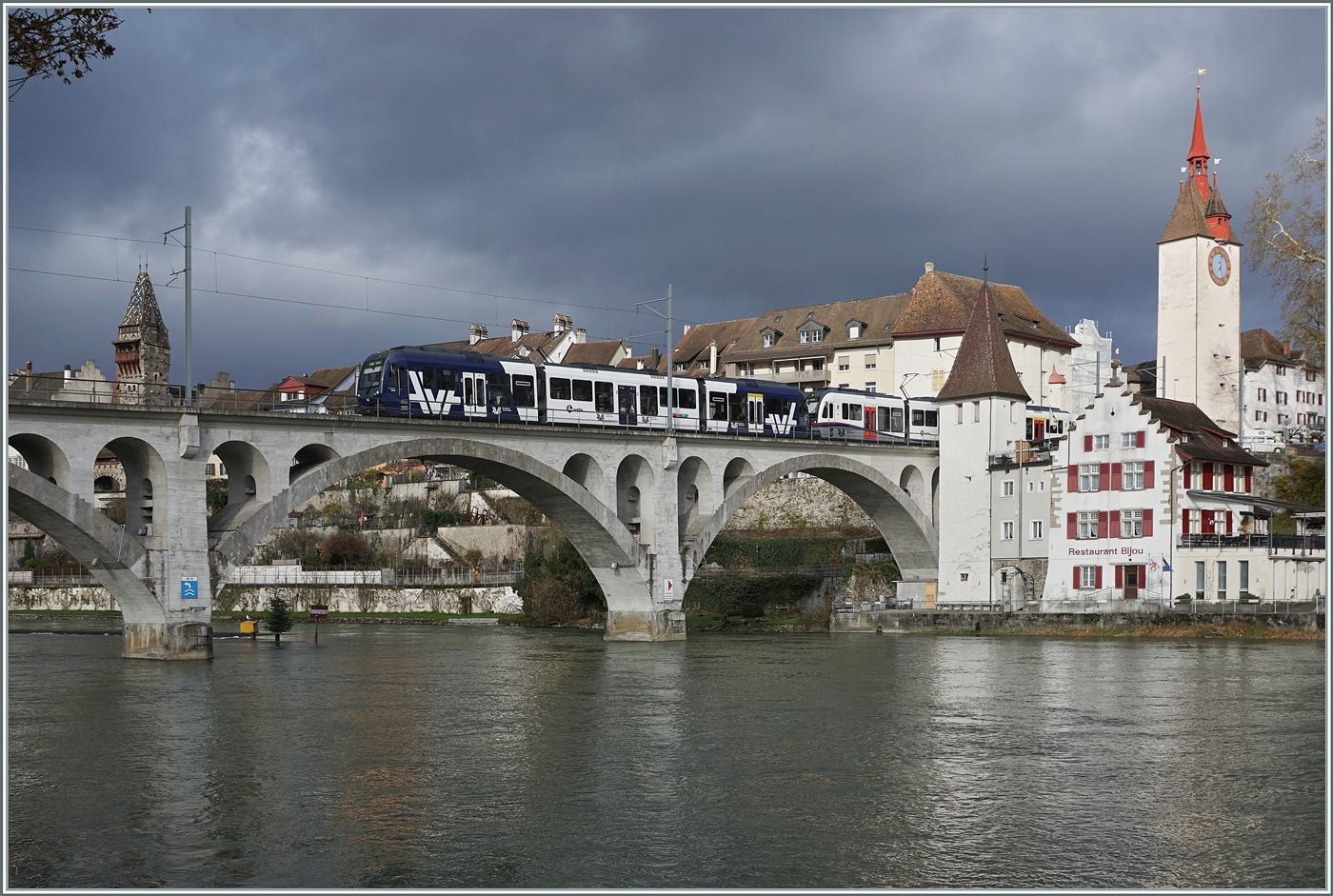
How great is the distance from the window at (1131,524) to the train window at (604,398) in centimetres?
1988

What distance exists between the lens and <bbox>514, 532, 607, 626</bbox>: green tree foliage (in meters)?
68.3

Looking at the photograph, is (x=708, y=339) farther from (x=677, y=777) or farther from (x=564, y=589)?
(x=677, y=777)

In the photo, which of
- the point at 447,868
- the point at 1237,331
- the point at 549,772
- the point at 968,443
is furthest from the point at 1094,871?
the point at 1237,331

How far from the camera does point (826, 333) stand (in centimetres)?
9050

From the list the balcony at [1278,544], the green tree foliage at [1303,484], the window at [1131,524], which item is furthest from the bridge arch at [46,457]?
the green tree foliage at [1303,484]

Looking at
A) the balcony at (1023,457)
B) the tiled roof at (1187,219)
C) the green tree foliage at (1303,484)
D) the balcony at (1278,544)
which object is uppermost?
the tiled roof at (1187,219)

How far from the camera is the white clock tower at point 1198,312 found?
7131 centimetres

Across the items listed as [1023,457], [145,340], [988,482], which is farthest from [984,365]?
[145,340]

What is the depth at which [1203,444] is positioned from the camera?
178ft

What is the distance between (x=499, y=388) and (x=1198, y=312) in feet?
134

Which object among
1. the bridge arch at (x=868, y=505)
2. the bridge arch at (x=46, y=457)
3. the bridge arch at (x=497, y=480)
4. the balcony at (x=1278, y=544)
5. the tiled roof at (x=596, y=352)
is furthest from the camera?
the tiled roof at (x=596, y=352)

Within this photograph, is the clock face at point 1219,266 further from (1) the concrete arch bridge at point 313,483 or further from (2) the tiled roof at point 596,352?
(2) the tiled roof at point 596,352

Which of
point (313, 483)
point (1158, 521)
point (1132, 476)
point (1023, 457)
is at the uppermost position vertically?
point (1023, 457)

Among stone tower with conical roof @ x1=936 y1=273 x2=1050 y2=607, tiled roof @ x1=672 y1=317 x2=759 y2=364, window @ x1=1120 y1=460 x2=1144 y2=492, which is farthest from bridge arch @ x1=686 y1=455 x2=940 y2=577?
tiled roof @ x1=672 y1=317 x2=759 y2=364
